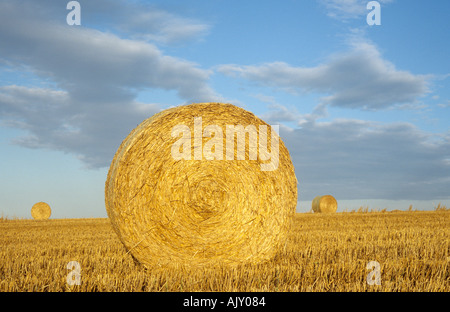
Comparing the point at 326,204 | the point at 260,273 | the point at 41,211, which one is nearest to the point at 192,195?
the point at 260,273

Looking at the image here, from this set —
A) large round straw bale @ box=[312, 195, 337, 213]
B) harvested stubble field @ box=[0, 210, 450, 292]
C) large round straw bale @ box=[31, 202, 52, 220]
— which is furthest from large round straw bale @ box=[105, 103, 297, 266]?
large round straw bale @ box=[31, 202, 52, 220]

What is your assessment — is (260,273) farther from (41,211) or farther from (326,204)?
(41,211)

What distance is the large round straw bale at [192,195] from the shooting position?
5742 millimetres

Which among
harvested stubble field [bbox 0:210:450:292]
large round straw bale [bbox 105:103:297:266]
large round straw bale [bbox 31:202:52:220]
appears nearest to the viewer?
harvested stubble field [bbox 0:210:450:292]

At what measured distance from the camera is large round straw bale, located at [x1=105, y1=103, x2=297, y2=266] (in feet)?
18.8

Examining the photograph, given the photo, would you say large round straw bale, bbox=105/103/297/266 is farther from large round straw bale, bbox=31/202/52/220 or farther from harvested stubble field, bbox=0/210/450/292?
large round straw bale, bbox=31/202/52/220

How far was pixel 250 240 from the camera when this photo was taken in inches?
235

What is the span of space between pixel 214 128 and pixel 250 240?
5.47 ft

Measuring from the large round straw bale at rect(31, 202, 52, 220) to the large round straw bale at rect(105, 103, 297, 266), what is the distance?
1867 centimetres

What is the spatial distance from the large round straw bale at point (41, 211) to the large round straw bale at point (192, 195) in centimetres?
1867

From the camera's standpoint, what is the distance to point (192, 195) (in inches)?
224

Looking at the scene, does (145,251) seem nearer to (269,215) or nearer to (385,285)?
(269,215)

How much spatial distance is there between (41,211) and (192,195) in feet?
Result: 64.7

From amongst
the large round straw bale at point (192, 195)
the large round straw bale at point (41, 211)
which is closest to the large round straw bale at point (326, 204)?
the large round straw bale at point (41, 211)
